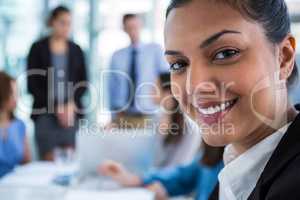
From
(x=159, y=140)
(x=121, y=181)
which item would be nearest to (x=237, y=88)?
(x=121, y=181)

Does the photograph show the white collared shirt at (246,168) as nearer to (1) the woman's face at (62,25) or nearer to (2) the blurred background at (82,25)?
(1) the woman's face at (62,25)

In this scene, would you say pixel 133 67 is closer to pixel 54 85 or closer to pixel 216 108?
pixel 54 85

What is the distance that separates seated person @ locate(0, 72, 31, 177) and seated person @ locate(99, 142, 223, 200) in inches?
33.4

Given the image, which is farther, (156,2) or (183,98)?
(156,2)

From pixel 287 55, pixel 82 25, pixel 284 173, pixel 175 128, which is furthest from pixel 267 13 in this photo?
pixel 82 25

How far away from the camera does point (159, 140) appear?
7.88ft

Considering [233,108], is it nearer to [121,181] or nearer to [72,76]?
[121,181]

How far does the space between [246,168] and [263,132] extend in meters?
0.08

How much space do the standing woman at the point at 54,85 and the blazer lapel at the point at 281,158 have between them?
280 centimetres

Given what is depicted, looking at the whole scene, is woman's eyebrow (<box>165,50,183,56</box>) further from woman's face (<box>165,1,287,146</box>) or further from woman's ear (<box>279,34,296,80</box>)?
woman's ear (<box>279,34,296,80</box>)

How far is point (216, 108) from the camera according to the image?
754 millimetres

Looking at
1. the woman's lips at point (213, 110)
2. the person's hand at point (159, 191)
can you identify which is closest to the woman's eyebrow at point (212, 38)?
the woman's lips at point (213, 110)

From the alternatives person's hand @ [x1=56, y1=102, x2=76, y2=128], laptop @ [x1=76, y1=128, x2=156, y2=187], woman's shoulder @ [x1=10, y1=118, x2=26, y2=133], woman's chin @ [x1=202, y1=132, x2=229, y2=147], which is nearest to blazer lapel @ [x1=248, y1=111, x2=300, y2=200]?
woman's chin @ [x1=202, y1=132, x2=229, y2=147]

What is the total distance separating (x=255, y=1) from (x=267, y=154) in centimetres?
28
